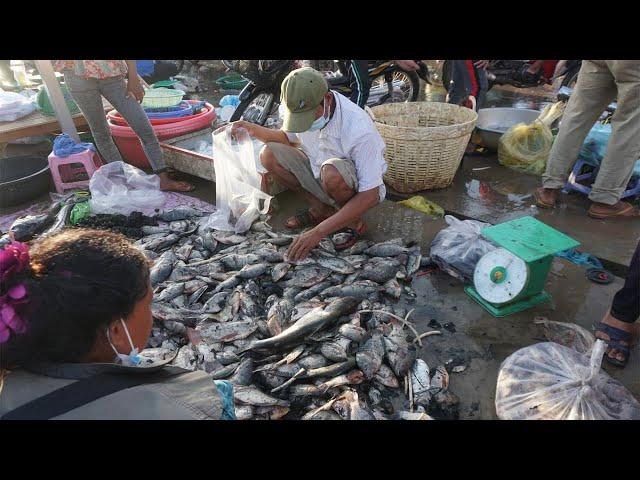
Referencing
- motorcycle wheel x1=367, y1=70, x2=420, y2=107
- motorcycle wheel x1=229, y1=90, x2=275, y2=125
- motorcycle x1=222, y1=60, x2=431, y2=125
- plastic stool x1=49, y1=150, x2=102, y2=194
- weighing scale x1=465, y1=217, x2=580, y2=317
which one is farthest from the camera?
motorcycle wheel x1=367, y1=70, x2=420, y2=107

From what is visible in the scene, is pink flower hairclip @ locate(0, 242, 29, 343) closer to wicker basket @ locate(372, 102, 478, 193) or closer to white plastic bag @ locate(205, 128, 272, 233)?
white plastic bag @ locate(205, 128, 272, 233)

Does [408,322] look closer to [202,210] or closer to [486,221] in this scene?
[486,221]

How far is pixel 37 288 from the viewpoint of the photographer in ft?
4.39

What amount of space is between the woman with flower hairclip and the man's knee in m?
2.58

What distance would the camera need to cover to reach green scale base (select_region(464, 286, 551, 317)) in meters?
3.24

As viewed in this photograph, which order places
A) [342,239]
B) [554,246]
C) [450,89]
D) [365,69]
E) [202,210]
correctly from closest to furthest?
[554,246]
[342,239]
[202,210]
[365,69]
[450,89]

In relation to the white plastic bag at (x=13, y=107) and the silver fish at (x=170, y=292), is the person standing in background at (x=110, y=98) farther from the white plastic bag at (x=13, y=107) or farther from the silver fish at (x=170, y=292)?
the silver fish at (x=170, y=292)

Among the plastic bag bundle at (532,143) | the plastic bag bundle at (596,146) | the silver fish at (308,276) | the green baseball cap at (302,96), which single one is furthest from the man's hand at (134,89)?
the plastic bag bundle at (596,146)

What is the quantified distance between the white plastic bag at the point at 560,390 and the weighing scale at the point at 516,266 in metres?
0.68

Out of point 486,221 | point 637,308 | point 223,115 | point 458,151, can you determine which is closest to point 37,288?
point 637,308

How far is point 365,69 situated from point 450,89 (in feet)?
4.41

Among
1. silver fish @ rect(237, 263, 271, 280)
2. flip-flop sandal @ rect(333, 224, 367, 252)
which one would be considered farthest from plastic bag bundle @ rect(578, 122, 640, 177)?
silver fish @ rect(237, 263, 271, 280)

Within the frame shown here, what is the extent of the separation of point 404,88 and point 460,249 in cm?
515

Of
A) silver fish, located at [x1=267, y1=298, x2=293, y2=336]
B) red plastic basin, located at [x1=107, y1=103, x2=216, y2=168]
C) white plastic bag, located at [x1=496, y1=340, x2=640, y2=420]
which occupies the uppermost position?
red plastic basin, located at [x1=107, y1=103, x2=216, y2=168]
